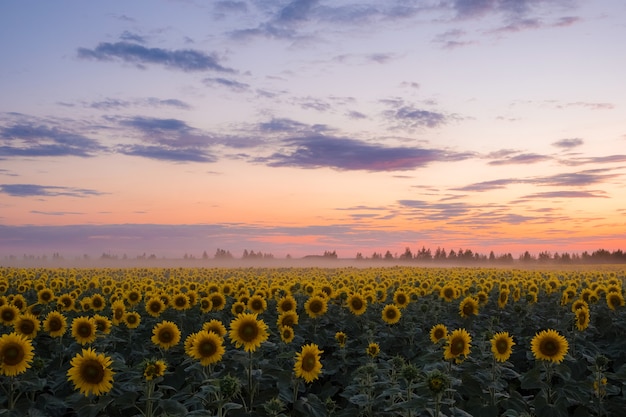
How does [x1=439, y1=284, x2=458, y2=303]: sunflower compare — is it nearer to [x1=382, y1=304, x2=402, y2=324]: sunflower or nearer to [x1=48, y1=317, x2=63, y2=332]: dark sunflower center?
[x1=382, y1=304, x2=402, y2=324]: sunflower

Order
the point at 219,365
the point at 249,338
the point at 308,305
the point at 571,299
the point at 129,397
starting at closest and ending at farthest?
the point at 129,397 < the point at 249,338 < the point at 219,365 < the point at 308,305 < the point at 571,299

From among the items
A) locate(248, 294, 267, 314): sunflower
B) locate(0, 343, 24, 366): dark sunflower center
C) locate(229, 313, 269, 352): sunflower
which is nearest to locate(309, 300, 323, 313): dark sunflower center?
locate(248, 294, 267, 314): sunflower

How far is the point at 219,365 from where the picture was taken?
9844mm

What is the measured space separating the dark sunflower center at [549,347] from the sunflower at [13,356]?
8.18 m

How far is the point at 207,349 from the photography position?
8.95m

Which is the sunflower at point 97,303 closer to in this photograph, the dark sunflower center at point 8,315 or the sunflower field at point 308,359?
the sunflower field at point 308,359

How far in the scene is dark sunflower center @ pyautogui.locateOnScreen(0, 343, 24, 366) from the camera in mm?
8852

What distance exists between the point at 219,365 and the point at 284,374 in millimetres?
1666

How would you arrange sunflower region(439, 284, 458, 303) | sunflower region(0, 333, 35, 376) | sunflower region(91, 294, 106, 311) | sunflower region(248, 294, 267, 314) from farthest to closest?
sunflower region(439, 284, 458, 303)
sunflower region(91, 294, 106, 311)
sunflower region(248, 294, 267, 314)
sunflower region(0, 333, 35, 376)

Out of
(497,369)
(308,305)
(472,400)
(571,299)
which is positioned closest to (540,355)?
(497,369)

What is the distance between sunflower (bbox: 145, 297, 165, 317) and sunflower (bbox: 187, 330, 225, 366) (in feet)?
21.6

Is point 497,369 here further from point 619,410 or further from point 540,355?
point 619,410

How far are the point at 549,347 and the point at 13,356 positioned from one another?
333 inches

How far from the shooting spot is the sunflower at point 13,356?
347 inches
